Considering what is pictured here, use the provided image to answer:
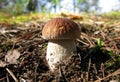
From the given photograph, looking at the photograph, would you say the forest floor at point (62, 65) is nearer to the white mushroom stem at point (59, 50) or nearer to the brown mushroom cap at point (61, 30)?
the white mushroom stem at point (59, 50)

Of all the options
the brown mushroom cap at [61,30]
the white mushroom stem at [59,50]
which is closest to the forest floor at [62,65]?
the white mushroom stem at [59,50]

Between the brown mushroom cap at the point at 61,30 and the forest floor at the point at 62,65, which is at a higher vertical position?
the brown mushroom cap at the point at 61,30

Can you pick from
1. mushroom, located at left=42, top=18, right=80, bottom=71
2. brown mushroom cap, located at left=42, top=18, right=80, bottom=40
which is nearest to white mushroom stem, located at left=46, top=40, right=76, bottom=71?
mushroom, located at left=42, top=18, right=80, bottom=71

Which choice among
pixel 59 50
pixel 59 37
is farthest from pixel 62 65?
pixel 59 37

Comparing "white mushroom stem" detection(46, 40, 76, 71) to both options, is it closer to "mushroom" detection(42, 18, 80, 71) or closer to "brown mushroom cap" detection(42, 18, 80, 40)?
"mushroom" detection(42, 18, 80, 71)

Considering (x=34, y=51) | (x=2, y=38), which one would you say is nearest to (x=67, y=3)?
(x=2, y=38)

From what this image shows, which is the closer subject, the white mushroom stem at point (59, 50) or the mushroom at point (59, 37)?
the mushroom at point (59, 37)

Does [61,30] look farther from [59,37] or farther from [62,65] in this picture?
[62,65]

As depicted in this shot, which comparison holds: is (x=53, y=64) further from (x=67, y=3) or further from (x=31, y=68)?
(x=67, y=3)
